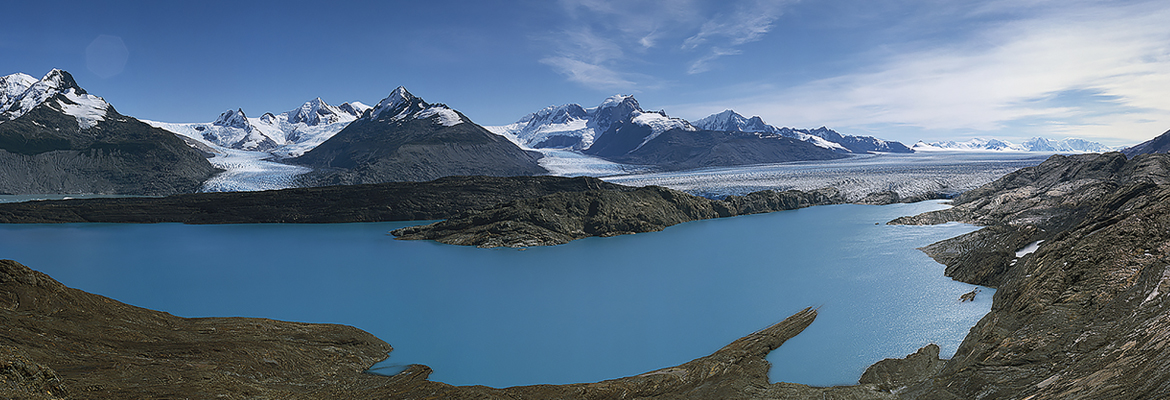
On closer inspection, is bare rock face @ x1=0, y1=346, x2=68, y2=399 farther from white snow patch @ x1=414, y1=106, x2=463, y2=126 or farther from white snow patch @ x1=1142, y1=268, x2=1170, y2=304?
white snow patch @ x1=414, y1=106, x2=463, y2=126

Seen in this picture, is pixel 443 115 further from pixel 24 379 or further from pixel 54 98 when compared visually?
pixel 24 379

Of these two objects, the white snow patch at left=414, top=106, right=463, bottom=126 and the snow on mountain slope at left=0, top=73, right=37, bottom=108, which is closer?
the snow on mountain slope at left=0, top=73, right=37, bottom=108

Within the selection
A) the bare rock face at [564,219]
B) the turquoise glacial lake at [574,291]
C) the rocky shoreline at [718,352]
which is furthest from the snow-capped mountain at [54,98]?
the rocky shoreline at [718,352]

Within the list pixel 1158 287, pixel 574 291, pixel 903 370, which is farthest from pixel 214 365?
pixel 1158 287

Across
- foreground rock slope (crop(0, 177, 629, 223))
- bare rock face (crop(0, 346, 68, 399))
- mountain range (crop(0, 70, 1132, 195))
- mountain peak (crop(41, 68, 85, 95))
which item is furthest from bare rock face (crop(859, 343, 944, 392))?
mountain peak (crop(41, 68, 85, 95))

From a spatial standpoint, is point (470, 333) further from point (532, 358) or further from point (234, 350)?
point (234, 350)

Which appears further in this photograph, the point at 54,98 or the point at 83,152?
the point at 54,98

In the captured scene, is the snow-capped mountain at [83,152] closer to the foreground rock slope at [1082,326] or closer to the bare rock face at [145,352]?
the bare rock face at [145,352]

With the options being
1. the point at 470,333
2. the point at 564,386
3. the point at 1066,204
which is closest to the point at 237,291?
the point at 470,333
